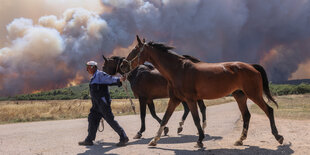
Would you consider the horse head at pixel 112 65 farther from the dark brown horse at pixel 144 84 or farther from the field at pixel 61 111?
the field at pixel 61 111

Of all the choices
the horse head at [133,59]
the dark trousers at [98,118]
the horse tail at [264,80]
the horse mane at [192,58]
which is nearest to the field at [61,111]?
the horse tail at [264,80]

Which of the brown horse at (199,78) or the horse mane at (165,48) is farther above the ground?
the horse mane at (165,48)

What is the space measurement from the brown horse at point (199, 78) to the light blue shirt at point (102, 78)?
692 millimetres

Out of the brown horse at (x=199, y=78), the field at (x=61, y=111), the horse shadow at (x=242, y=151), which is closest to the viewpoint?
the horse shadow at (x=242, y=151)

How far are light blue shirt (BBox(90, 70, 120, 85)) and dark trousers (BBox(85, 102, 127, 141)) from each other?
1.71 ft

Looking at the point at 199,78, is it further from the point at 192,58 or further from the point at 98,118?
the point at 98,118

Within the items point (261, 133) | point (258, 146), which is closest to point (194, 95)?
point (258, 146)

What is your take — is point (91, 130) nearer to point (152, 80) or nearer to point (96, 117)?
point (96, 117)

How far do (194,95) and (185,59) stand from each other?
96 centimetres

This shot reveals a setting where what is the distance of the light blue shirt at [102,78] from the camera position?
5.90m

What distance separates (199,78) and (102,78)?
2.23 meters

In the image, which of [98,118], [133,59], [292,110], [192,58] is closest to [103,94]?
[98,118]

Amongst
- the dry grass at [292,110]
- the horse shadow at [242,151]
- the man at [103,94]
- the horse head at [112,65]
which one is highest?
the horse head at [112,65]

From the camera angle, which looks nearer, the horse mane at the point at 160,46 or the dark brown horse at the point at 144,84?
the horse mane at the point at 160,46
